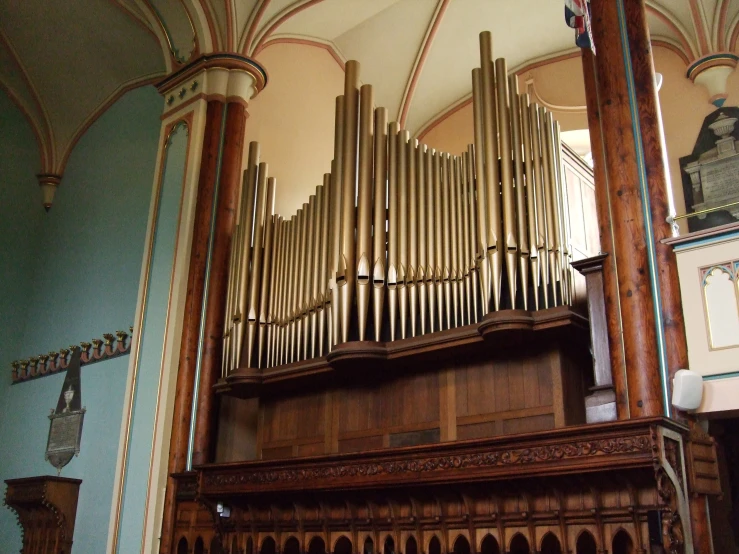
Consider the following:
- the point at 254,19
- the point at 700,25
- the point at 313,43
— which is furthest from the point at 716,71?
the point at 254,19

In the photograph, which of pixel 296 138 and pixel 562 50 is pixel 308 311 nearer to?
pixel 296 138

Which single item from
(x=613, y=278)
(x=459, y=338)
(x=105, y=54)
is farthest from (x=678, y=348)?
(x=105, y=54)

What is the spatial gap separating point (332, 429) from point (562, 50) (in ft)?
19.0

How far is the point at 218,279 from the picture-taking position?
7840 mm

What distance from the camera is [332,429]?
6.91 m

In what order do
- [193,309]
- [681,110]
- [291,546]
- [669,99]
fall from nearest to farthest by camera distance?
[291,546], [193,309], [681,110], [669,99]

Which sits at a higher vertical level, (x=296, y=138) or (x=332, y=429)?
(x=296, y=138)

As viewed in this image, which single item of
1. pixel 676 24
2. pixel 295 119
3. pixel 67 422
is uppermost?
pixel 676 24

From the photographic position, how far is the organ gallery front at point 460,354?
5.02 metres

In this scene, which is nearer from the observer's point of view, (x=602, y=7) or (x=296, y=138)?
(x=602, y=7)

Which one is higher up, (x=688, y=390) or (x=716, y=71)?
(x=716, y=71)

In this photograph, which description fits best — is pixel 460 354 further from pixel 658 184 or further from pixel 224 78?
pixel 224 78

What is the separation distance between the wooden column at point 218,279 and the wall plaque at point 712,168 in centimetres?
458

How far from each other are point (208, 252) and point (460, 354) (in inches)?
113
